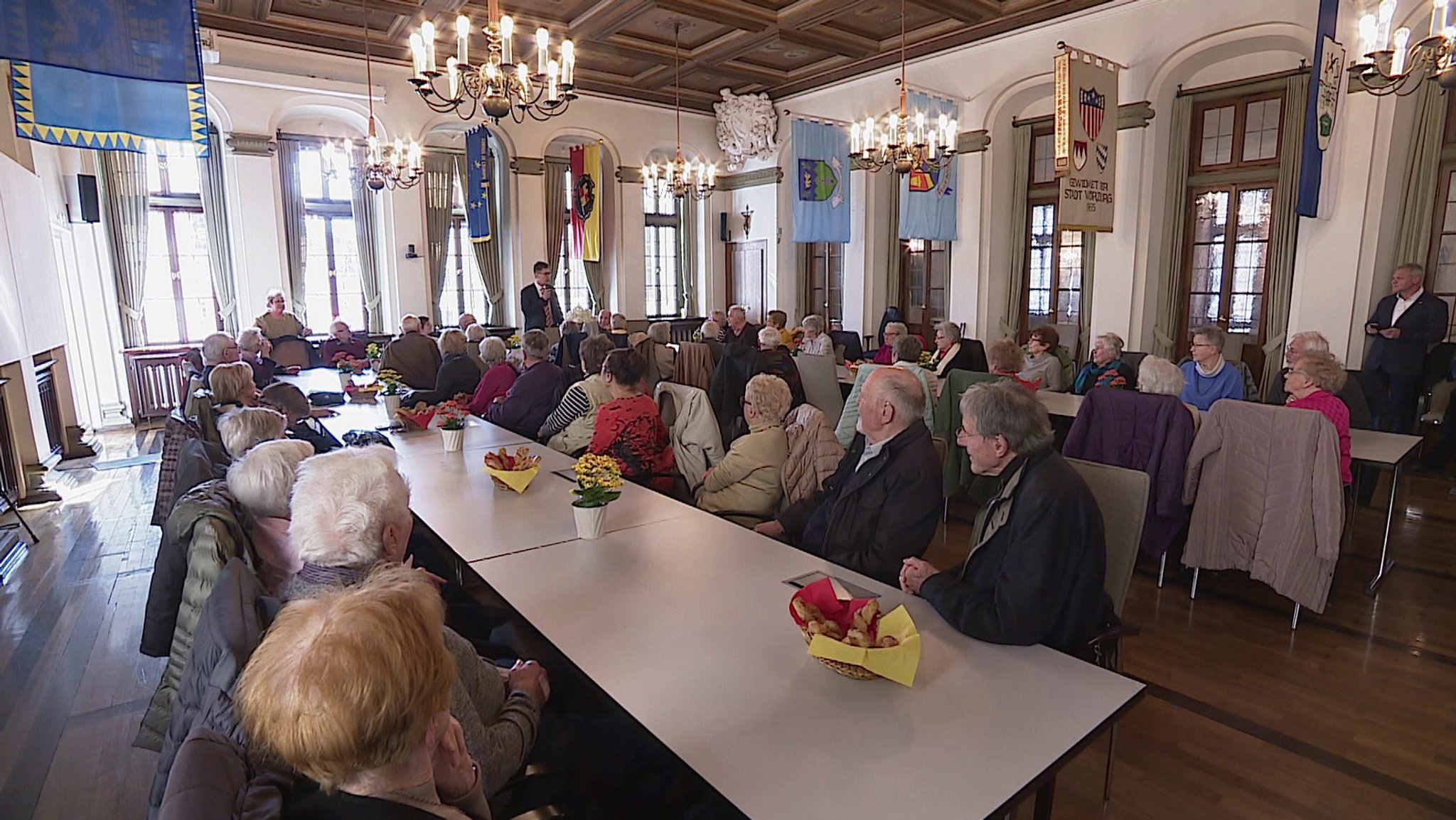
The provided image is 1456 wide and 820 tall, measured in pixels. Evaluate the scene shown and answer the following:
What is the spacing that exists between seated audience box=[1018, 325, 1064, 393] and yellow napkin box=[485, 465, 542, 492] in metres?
4.10

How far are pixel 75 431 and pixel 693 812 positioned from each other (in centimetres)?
772

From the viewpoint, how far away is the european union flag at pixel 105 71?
2.60m

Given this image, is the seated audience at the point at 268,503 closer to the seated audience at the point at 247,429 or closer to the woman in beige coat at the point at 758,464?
the seated audience at the point at 247,429

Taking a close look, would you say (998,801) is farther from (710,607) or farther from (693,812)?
(710,607)

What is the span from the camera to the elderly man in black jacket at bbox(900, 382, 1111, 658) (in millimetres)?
1789

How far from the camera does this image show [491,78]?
160 inches

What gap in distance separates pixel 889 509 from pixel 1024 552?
2.19 feet

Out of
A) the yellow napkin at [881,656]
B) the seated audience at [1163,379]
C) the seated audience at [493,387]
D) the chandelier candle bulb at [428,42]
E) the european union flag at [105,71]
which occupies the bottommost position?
the yellow napkin at [881,656]

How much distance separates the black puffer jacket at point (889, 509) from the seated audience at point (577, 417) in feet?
5.78

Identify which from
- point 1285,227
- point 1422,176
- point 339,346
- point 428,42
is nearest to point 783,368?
point 428,42

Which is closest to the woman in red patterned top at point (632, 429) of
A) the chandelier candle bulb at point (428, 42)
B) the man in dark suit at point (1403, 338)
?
the chandelier candle bulb at point (428, 42)

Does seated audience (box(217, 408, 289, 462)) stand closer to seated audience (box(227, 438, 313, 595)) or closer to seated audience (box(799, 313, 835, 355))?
seated audience (box(227, 438, 313, 595))

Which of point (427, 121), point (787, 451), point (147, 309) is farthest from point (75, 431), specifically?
point (787, 451)

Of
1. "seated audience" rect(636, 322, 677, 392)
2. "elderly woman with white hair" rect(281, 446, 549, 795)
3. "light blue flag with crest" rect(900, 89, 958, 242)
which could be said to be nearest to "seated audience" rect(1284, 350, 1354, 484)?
"elderly woman with white hair" rect(281, 446, 549, 795)
